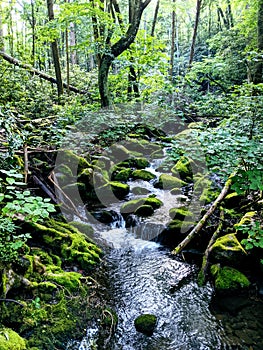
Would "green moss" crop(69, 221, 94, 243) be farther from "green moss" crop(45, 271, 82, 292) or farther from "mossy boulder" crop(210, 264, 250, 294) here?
"mossy boulder" crop(210, 264, 250, 294)

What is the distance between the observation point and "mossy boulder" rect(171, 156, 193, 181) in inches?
398

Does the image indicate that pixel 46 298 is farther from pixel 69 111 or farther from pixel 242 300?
pixel 69 111

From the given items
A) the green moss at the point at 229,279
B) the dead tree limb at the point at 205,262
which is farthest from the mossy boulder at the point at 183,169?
the green moss at the point at 229,279

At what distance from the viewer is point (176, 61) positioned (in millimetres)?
27625

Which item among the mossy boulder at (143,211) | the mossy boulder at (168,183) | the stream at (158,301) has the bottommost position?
the stream at (158,301)

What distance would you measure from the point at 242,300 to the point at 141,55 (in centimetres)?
979

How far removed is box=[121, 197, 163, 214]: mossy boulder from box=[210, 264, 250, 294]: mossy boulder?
3.16 metres

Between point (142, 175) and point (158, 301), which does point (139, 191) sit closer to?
point (142, 175)

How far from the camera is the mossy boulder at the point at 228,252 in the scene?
17.3 feet

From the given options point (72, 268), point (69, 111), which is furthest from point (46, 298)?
point (69, 111)

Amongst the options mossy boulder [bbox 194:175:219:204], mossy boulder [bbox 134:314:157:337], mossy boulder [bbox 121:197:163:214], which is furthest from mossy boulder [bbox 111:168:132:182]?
mossy boulder [bbox 134:314:157:337]

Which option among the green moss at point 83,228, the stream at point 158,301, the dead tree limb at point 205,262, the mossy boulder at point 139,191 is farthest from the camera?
the mossy boulder at point 139,191

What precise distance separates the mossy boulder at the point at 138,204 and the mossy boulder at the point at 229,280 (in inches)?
124

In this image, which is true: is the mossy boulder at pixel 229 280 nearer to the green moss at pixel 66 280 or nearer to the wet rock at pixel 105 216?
the green moss at pixel 66 280
